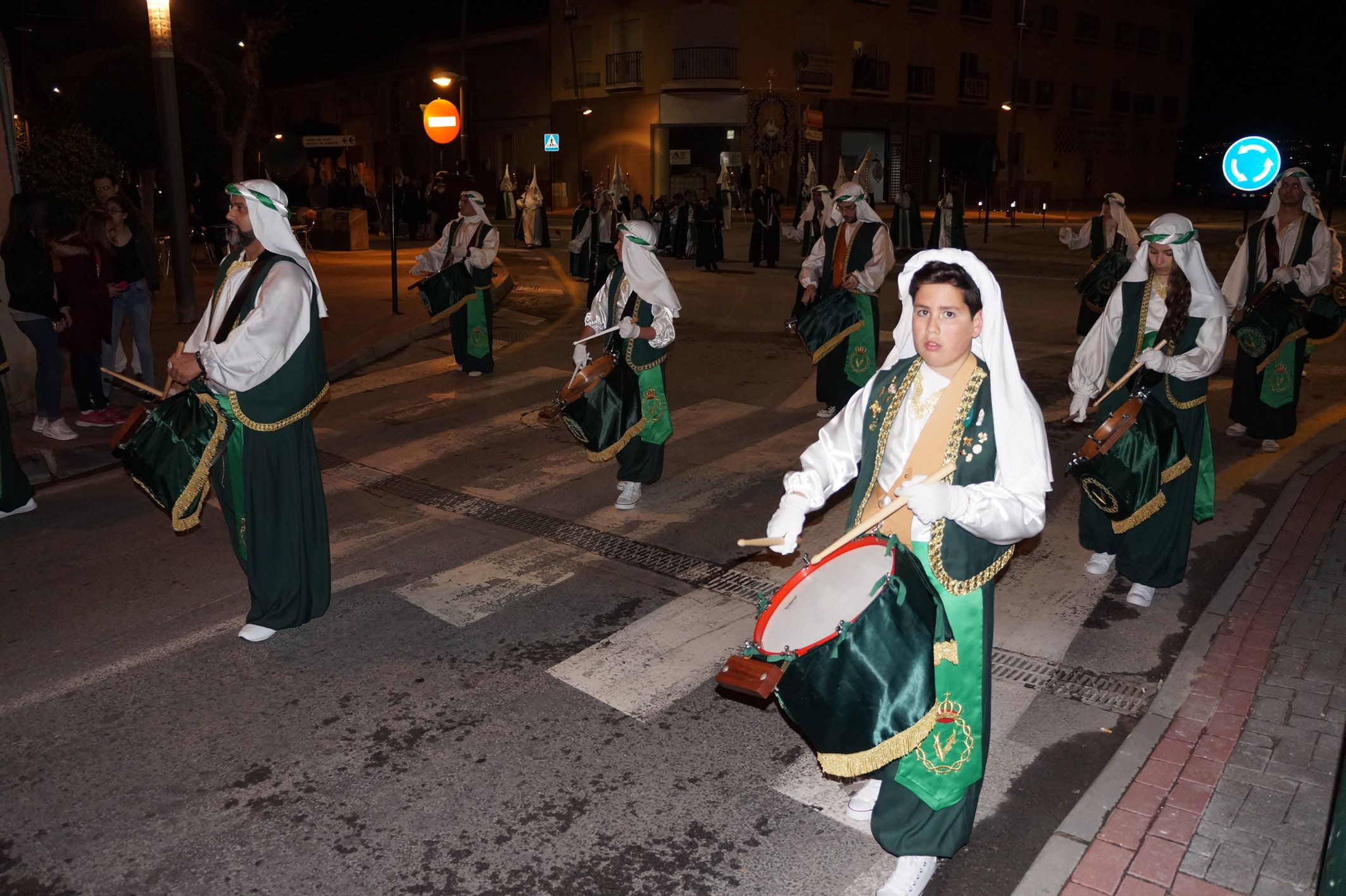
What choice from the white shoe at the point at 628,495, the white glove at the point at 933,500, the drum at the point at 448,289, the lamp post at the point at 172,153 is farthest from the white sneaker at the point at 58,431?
the white glove at the point at 933,500

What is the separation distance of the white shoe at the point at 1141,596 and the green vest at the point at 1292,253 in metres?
3.32

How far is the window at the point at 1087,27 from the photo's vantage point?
169 ft

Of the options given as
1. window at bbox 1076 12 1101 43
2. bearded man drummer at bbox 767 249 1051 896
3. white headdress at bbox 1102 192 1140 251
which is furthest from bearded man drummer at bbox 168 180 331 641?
window at bbox 1076 12 1101 43

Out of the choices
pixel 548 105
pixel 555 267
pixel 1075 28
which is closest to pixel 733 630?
pixel 555 267

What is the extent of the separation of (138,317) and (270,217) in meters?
6.33

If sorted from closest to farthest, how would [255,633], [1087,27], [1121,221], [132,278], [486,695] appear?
[486,695], [255,633], [132,278], [1121,221], [1087,27]

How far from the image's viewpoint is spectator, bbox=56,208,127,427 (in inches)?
370

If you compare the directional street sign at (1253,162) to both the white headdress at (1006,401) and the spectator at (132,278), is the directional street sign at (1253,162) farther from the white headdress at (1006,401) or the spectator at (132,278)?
the spectator at (132,278)

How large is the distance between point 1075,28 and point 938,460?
181 ft

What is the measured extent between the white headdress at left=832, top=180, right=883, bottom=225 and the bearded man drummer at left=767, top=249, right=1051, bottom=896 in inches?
247

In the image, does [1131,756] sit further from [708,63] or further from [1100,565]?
[708,63]

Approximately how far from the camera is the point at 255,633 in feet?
17.9

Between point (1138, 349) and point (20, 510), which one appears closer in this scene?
point (1138, 349)

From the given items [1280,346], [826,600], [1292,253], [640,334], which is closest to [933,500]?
[826,600]
